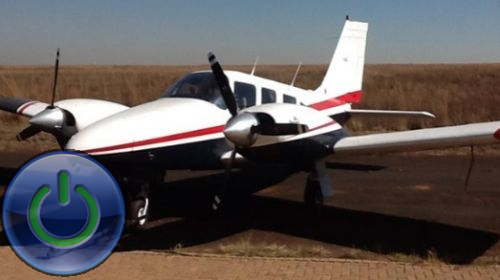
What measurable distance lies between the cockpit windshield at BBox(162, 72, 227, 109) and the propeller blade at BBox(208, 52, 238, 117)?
0.90 ft

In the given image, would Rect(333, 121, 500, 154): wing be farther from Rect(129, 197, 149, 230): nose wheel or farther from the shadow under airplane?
Rect(129, 197, 149, 230): nose wheel

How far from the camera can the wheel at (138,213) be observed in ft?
28.7

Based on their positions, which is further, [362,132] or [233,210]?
[362,132]

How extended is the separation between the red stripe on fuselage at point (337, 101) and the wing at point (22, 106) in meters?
5.91

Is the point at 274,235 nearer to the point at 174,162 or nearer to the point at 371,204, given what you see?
the point at 174,162

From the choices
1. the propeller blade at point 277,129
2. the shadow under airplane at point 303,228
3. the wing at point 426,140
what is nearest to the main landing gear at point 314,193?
the shadow under airplane at point 303,228

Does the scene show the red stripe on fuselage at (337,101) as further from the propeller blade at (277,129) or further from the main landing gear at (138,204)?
the main landing gear at (138,204)

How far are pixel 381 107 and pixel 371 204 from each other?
51.1 ft

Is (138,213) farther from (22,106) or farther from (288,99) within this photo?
(22,106)

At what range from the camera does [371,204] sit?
1098 cm

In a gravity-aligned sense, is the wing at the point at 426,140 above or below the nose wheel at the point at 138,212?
above

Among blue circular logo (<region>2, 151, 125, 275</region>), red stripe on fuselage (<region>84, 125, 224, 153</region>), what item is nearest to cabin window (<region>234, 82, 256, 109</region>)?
red stripe on fuselage (<region>84, 125, 224, 153</region>)

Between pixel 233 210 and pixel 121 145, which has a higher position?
pixel 121 145

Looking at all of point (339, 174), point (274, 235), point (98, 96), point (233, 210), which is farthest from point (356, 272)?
point (98, 96)
